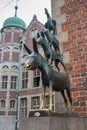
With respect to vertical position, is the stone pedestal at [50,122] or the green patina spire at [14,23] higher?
the green patina spire at [14,23]

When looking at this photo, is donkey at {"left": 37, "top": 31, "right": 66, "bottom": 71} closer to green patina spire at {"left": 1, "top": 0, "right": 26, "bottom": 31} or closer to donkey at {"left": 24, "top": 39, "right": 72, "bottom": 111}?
donkey at {"left": 24, "top": 39, "right": 72, "bottom": 111}

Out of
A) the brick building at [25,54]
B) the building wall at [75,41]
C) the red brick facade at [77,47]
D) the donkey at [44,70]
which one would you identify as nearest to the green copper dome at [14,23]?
the brick building at [25,54]

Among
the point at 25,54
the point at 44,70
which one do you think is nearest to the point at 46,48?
the point at 44,70

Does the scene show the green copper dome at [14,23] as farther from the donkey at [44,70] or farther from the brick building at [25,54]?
the donkey at [44,70]

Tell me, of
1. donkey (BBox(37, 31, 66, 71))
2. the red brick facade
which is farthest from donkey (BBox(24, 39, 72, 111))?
the red brick facade

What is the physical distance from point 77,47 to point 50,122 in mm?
1305

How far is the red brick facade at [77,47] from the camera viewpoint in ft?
8.59

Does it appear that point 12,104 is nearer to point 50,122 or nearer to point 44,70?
point 44,70

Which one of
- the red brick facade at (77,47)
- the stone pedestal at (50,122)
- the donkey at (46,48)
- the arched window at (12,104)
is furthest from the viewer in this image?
the arched window at (12,104)

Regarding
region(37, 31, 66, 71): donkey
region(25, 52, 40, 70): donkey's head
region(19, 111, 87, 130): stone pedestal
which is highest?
region(37, 31, 66, 71): donkey

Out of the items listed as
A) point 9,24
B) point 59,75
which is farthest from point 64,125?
point 9,24

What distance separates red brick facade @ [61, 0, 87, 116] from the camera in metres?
2.62

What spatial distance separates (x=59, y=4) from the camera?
3.14 metres

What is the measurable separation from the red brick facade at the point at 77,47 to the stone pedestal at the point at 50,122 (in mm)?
661
